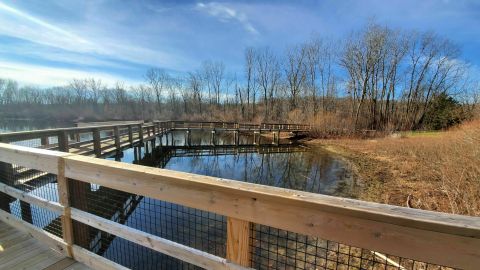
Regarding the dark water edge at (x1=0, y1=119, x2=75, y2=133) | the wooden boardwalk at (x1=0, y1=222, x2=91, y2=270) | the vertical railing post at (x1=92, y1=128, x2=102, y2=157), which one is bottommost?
the dark water edge at (x1=0, y1=119, x2=75, y2=133)

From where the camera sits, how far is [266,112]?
4772cm

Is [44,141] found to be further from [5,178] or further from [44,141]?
[5,178]

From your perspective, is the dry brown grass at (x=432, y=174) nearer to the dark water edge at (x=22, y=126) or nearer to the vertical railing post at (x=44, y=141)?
the vertical railing post at (x=44, y=141)

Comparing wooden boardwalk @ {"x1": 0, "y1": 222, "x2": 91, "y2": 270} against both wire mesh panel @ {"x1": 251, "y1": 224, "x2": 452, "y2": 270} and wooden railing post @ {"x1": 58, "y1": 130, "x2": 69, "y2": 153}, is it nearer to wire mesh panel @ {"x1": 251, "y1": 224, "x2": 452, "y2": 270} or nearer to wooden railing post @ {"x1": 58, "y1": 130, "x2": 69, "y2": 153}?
wire mesh panel @ {"x1": 251, "y1": 224, "x2": 452, "y2": 270}

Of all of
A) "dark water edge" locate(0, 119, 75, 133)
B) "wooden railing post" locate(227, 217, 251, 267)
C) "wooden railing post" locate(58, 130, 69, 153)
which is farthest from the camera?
"dark water edge" locate(0, 119, 75, 133)

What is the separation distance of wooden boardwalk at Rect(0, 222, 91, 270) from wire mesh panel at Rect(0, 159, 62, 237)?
372 millimetres

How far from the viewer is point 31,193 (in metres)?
4.07

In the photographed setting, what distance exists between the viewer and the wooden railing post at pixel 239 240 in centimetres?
153

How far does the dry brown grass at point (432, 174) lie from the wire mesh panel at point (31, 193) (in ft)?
28.5

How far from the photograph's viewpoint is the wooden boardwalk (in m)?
2.47

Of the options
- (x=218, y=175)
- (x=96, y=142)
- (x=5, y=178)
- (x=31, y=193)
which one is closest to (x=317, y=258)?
(x=31, y=193)

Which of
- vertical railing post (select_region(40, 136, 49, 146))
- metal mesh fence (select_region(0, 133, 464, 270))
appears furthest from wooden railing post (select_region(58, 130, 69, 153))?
metal mesh fence (select_region(0, 133, 464, 270))

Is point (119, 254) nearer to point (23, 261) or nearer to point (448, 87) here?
point (23, 261)

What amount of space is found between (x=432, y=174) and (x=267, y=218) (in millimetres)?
12537
